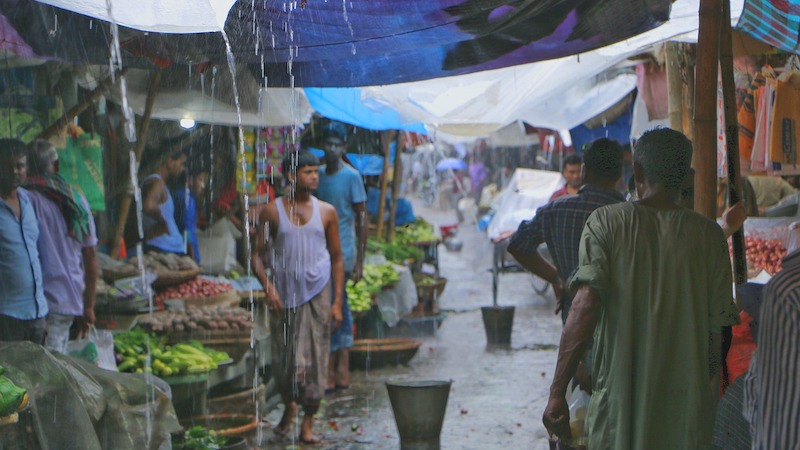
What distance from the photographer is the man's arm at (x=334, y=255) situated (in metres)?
7.95

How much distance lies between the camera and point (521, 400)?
29.8ft

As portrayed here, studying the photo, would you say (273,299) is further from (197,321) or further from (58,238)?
(58,238)

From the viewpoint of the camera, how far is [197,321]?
8.18m

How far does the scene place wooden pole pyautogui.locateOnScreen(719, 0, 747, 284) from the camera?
471 cm

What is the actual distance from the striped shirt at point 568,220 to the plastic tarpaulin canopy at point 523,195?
471 inches

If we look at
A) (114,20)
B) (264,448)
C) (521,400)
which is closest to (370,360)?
(521,400)

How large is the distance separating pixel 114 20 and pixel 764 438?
2895mm

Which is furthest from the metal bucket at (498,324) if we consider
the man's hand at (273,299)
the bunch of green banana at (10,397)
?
the bunch of green banana at (10,397)

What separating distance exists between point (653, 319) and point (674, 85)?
17.0 ft

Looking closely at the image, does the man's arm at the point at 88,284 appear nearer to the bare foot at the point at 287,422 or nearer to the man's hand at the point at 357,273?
the bare foot at the point at 287,422

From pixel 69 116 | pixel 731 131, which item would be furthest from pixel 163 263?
pixel 731 131

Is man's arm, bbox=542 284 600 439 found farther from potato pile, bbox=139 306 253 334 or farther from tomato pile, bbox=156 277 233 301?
tomato pile, bbox=156 277 233 301

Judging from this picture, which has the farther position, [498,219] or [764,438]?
[498,219]

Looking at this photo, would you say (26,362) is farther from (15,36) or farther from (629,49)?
(629,49)
